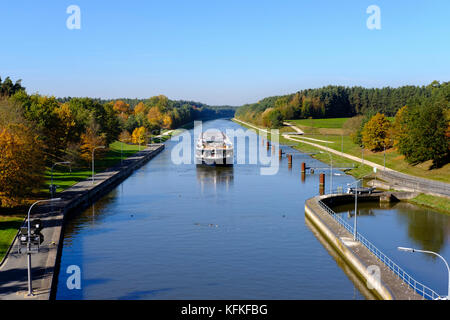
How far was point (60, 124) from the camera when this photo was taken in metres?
84.0

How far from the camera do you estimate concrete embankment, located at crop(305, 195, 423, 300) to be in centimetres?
2912

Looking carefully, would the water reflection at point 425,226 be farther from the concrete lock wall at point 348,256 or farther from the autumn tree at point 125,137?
the autumn tree at point 125,137

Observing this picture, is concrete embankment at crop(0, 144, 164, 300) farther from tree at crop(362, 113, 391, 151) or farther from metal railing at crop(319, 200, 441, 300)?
tree at crop(362, 113, 391, 151)

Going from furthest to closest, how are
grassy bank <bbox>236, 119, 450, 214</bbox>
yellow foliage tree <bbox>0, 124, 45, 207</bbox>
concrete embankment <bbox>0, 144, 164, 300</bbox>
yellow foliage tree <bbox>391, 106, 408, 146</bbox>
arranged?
yellow foliage tree <bbox>391, 106, 408, 146</bbox> < grassy bank <bbox>236, 119, 450, 214</bbox> < yellow foliage tree <bbox>0, 124, 45, 207</bbox> < concrete embankment <bbox>0, 144, 164, 300</bbox>

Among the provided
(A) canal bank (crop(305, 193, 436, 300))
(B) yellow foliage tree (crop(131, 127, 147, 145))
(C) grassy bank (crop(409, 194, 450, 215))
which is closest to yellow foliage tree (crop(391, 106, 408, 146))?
(C) grassy bank (crop(409, 194, 450, 215))

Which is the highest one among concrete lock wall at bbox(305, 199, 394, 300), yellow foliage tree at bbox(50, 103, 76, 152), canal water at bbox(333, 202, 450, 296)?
yellow foliage tree at bbox(50, 103, 76, 152)

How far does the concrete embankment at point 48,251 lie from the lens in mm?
28672

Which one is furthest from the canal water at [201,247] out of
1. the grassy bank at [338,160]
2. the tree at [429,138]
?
the tree at [429,138]

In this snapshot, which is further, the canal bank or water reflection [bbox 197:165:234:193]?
water reflection [bbox 197:165:234:193]

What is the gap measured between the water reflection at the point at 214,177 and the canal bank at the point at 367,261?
76.9 ft

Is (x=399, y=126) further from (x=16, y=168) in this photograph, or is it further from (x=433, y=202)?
(x=16, y=168)

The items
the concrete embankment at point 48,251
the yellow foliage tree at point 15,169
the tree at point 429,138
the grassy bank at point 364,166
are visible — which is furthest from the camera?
the tree at point 429,138

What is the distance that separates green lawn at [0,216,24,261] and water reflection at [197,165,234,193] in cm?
3171

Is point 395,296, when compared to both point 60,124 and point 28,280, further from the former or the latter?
point 60,124
